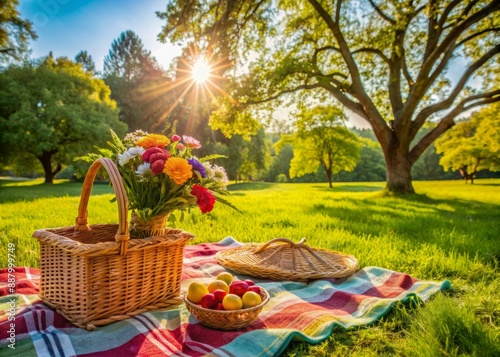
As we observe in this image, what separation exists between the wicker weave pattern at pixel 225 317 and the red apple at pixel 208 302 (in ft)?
0.13

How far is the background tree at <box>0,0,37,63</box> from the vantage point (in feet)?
41.3

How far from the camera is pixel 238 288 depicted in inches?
86.4

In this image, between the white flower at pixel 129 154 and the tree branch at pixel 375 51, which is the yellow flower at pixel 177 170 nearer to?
the white flower at pixel 129 154

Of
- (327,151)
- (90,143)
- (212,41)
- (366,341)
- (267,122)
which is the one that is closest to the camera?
(366,341)

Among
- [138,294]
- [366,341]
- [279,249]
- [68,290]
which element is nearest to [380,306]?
[366,341]

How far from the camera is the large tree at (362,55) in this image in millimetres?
10453

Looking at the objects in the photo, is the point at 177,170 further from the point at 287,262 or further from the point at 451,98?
the point at 451,98

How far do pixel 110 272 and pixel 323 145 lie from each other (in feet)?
95.4

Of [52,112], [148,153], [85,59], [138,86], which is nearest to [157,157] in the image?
[148,153]

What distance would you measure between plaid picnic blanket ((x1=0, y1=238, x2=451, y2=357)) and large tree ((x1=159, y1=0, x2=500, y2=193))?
8758 millimetres

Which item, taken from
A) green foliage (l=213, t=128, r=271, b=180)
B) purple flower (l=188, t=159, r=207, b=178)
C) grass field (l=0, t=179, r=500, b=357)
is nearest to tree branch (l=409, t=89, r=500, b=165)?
grass field (l=0, t=179, r=500, b=357)

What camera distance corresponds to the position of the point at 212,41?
32.9 ft

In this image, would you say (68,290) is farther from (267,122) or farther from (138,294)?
(267,122)

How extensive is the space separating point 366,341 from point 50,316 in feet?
6.29
